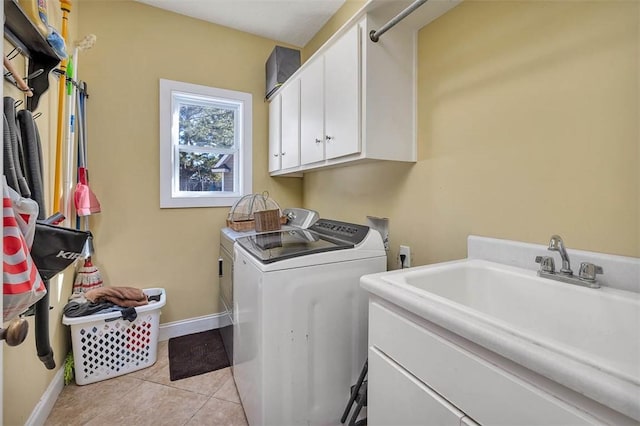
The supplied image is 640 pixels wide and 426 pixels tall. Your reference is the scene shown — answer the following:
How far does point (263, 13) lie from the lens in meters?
2.30

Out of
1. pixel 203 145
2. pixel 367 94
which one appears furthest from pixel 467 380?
pixel 203 145

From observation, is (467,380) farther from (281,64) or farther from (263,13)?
(263,13)

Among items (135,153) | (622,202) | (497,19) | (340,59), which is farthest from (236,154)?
(622,202)

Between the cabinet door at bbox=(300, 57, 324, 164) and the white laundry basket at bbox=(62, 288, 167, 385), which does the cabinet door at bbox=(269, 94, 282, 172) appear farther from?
the white laundry basket at bbox=(62, 288, 167, 385)

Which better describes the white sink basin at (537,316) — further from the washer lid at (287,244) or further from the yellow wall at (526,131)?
the washer lid at (287,244)

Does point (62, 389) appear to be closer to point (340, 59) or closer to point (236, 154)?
point (236, 154)

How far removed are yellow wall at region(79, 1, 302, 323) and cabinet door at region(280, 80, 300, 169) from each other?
0.52 m

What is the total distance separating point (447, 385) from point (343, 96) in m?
1.39

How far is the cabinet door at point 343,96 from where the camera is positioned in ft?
4.82

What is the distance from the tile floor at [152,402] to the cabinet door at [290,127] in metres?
1.61

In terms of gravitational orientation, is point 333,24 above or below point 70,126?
above

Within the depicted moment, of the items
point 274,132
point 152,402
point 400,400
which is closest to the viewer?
point 400,400

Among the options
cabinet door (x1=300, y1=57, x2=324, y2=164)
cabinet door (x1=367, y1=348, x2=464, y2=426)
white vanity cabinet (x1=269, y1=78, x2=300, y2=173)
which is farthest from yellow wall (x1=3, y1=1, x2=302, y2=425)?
cabinet door (x1=367, y1=348, x2=464, y2=426)

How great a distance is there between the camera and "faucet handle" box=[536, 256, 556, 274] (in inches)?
38.7
